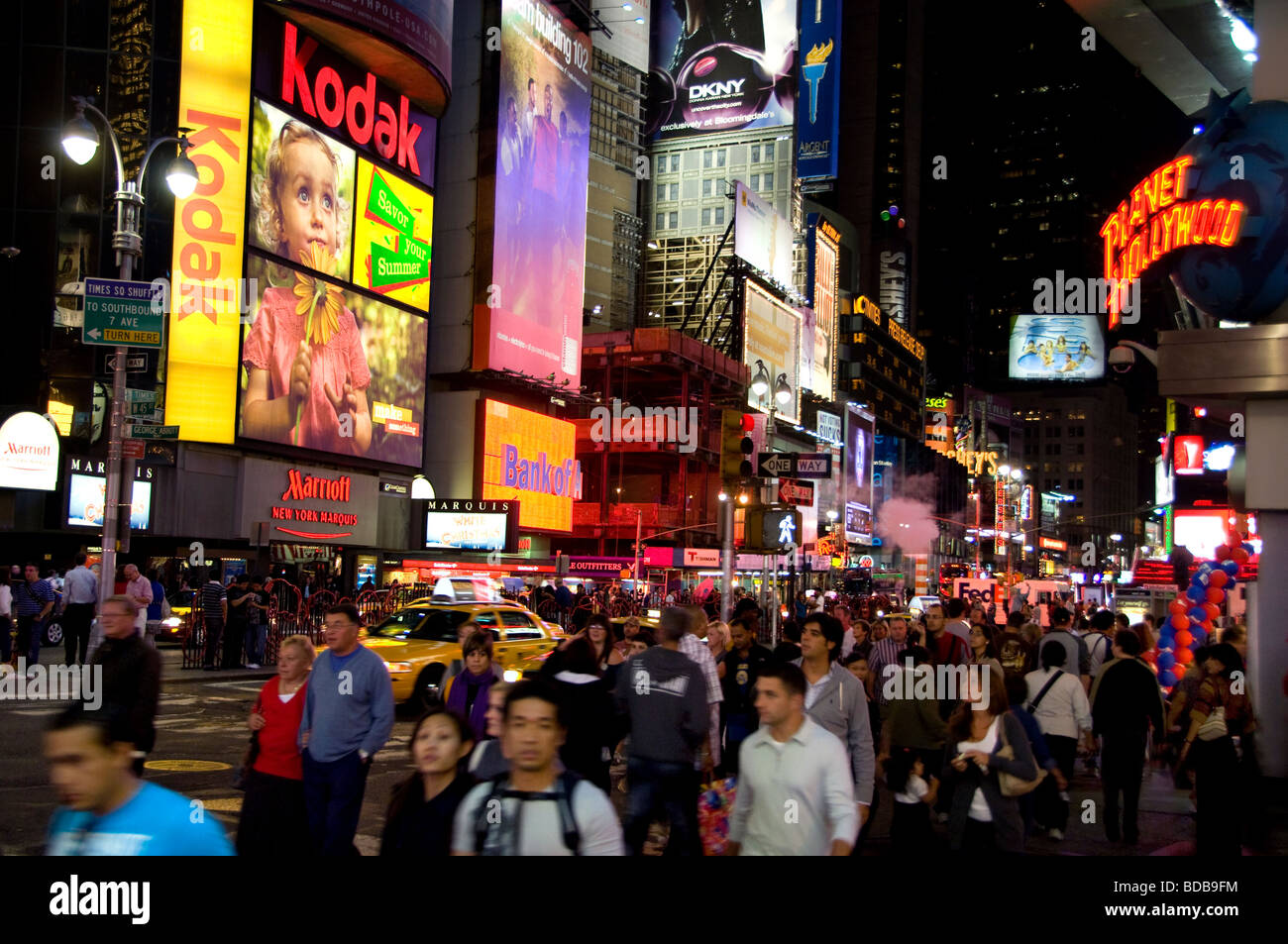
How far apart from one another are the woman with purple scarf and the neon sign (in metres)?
10.1

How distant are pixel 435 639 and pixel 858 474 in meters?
100

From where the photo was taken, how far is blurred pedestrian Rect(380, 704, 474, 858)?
539 cm

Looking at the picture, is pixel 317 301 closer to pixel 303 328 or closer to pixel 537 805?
pixel 303 328

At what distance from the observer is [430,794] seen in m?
5.48

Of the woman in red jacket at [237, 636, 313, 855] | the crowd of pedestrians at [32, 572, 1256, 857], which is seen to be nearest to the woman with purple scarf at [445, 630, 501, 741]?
the crowd of pedestrians at [32, 572, 1256, 857]

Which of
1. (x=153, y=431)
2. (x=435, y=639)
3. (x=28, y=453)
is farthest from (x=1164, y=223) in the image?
(x=28, y=453)

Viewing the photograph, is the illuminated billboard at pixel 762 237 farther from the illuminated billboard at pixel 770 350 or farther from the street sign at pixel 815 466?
the street sign at pixel 815 466

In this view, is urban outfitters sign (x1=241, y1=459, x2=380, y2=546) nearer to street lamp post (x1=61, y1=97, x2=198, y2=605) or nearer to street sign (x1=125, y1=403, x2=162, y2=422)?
street sign (x1=125, y1=403, x2=162, y2=422)
